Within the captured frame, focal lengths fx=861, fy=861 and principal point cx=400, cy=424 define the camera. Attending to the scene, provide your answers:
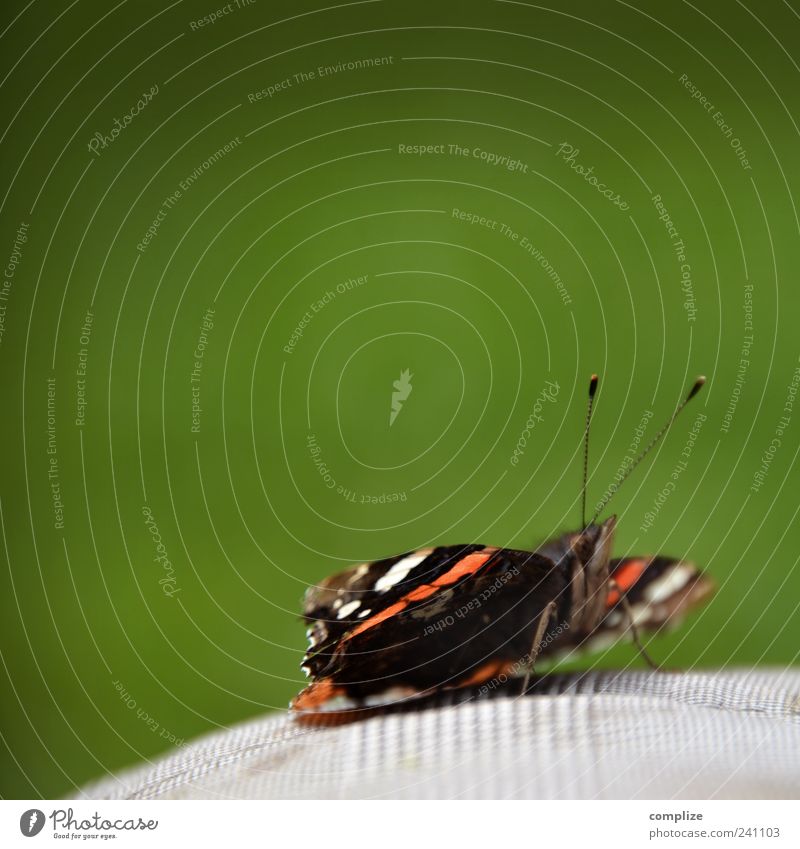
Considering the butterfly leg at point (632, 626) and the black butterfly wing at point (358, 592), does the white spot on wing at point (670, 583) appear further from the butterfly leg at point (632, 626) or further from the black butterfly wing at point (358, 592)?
the black butterfly wing at point (358, 592)

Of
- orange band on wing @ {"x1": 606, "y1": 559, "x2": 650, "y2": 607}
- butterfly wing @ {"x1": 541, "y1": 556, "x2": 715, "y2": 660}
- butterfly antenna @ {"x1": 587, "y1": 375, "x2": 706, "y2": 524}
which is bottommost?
butterfly wing @ {"x1": 541, "y1": 556, "x2": 715, "y2": 660}

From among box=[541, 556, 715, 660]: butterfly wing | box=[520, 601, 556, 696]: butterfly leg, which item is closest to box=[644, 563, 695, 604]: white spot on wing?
box=[541, 556, 715, 660]: butterfly wing

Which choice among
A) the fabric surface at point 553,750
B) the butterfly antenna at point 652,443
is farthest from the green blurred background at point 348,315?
the fabric surface at point 553,750

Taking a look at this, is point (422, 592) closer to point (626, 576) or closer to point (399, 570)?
point (399, 570)

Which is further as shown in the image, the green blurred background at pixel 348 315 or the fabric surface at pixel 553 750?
the green blurred background at pixel 348 315

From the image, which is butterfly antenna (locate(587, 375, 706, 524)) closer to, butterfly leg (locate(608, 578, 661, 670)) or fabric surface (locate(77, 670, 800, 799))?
butterfly leg (locate(608, 578, 661, 670))

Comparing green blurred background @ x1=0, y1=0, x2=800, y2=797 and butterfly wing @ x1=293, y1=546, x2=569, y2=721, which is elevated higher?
green blurred background @ x1=0, y1=0, x2=800, y2=797

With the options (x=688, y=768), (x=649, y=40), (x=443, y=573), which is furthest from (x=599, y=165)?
(x=688, y=768)
